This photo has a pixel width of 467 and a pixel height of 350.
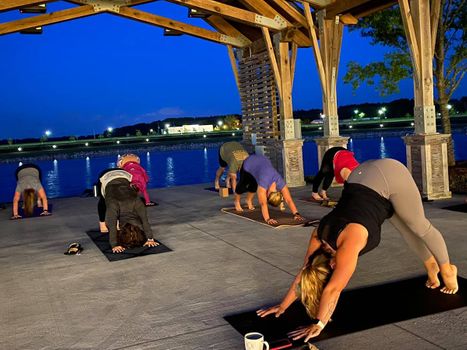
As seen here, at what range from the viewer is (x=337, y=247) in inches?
132

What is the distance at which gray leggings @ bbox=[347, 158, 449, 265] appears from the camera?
3744 millimetres

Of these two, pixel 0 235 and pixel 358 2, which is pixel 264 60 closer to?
pixel 358 2

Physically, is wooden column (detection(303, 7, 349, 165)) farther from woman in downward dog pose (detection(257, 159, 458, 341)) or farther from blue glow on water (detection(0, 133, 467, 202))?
woman in downward dog pose (detection(257, 159, 458, 341))

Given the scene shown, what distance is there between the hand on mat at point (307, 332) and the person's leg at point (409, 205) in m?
1.15

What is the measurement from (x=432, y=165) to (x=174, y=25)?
8424 mm

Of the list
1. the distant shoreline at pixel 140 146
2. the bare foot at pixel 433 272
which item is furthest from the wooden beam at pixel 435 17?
the distant shoreline at pixel 140 146

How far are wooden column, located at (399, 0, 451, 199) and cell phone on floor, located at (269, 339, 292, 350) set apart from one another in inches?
272

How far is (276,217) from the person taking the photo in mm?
8672

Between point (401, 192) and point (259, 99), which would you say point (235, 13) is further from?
point (401, 192)

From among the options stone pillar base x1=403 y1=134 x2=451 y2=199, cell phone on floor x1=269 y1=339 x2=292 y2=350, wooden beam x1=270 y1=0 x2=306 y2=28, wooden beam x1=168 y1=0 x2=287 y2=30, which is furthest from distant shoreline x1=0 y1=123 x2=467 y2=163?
cell phone on floor x1=269 y1=339 x2=292 y2=350

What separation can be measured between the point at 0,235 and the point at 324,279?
7.36 m

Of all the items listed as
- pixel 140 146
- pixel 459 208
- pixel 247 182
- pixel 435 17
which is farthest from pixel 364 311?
pixel 140 146

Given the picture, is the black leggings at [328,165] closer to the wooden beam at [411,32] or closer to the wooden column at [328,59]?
the wooden beam at [411,32]

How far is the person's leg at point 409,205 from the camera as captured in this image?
378 cm
